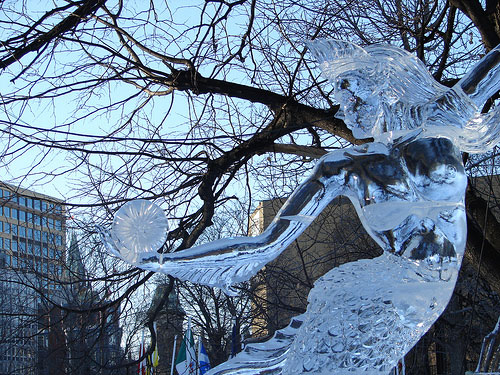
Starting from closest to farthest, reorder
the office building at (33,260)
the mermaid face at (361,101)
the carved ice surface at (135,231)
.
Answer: the carved ice surface at (135,231) → the mermaid face at (361,101) → the office building at (33,260)

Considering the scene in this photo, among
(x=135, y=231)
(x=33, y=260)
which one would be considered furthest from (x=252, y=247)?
(x=33, y=260)

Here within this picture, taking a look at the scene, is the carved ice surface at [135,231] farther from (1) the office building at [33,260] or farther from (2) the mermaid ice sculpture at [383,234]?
(1) the office building at [33,260]

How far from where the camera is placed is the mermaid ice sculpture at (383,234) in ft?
6.72

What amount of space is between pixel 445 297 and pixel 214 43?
418cm

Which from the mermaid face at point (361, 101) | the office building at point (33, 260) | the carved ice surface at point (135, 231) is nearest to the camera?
the carved ice surface at point (135, 231)

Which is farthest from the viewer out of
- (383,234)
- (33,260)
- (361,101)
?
(33,260)

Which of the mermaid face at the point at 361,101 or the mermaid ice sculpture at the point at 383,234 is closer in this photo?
the mermaid ice sculpture at the point at 383,234

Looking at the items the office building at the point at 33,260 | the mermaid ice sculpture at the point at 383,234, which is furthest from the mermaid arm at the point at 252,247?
the office building at the point at 33,260

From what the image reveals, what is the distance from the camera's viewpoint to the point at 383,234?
2.12m

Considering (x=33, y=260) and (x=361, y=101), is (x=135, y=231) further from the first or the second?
(x=33, y=260)

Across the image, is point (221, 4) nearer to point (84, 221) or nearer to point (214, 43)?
point (214, 43)

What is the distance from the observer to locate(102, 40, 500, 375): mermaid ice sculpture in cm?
205

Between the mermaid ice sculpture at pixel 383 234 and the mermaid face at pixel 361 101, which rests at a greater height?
the mermaid face at pixel 361 101

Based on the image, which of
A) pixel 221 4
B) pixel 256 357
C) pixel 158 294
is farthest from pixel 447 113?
pixel 158 294
